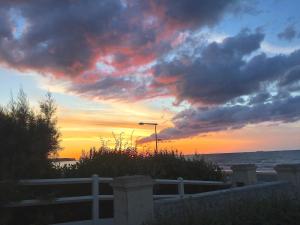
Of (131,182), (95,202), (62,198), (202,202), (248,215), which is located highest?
(131,182)

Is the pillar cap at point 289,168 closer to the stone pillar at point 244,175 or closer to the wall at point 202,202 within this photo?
the stone pillar at point 244,175

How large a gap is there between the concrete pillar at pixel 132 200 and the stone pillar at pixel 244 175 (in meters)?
6.63

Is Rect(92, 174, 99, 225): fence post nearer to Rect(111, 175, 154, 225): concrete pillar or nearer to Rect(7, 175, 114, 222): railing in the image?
Rect(7, 175, 114, 222): railing

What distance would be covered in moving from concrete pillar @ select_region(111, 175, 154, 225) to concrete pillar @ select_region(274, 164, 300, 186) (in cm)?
659

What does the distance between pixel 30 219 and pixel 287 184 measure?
7.77m

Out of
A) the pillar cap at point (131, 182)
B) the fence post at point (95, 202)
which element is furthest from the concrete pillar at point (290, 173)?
the pillar cap at point (131, 182)

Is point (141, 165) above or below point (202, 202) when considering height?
above

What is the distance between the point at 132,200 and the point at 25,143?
2708 mm

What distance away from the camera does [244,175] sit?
44.2ft

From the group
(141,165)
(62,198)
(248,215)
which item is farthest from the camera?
(141,165)

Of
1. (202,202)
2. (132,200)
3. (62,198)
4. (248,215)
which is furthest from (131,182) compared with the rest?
(202,202)

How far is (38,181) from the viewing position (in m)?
7.82

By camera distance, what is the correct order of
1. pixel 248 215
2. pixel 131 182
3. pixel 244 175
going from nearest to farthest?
pixel 131 182 < pixel 248 215 < pixel 244 175

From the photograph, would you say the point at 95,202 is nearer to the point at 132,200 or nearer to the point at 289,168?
the point at 132,200
